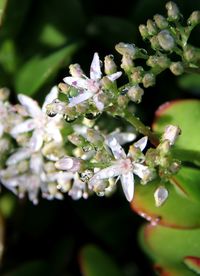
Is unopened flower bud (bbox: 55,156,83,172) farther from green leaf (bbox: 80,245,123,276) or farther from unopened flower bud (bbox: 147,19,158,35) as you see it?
green leaf (bbox: 80,245,123,276)

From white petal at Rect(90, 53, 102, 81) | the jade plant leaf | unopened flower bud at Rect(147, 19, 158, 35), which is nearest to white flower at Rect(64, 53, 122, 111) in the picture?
white petal at Rect(90, 53, 102, 81)

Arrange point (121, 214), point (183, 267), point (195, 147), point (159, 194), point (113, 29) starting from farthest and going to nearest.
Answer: point (121, 214)
point (113, 29)
point (183, 267)
point (195, 147)
point (159, 194)

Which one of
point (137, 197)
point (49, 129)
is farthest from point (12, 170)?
point (137, 197)

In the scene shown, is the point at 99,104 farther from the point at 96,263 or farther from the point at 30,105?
the point at 96,263

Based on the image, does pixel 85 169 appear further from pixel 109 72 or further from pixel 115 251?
pixel 115 251

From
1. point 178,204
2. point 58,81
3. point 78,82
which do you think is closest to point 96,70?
point 78,82

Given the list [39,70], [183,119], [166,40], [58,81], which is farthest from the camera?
[58,81]
